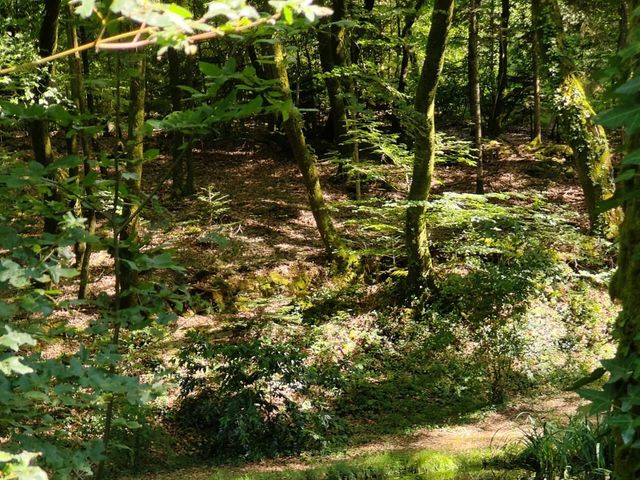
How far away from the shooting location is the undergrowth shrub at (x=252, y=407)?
649 centimetres

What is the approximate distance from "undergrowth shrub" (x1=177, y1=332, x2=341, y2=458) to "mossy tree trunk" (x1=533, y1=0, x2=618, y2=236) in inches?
256

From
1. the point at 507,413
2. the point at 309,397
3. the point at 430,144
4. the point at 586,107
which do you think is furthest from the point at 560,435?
the point at 586,107

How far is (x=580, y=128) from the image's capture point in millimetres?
10359

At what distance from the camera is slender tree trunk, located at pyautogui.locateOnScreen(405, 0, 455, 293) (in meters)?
8.95

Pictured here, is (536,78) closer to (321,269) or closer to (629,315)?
(321,269)

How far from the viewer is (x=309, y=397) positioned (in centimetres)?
753

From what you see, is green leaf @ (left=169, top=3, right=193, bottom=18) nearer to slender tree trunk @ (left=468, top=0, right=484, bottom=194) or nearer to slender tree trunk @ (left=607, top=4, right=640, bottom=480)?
slender tree trunk @ (left=607, top=4, right=640, bottom=480)

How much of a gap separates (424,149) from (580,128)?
3180mm

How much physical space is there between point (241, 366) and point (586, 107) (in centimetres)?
788

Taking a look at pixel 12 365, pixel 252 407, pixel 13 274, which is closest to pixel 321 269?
pixel 252 407

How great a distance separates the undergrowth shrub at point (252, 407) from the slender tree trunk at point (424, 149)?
129 inches

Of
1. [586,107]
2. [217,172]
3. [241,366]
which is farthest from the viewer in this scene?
[217,172]

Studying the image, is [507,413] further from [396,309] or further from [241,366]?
[241,366]

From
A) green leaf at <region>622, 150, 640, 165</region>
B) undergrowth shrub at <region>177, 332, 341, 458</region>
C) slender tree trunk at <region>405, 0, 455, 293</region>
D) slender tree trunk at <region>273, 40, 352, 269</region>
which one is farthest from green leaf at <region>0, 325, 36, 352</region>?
slender tree trunk at <region>273, 40, 352, 269</region>
